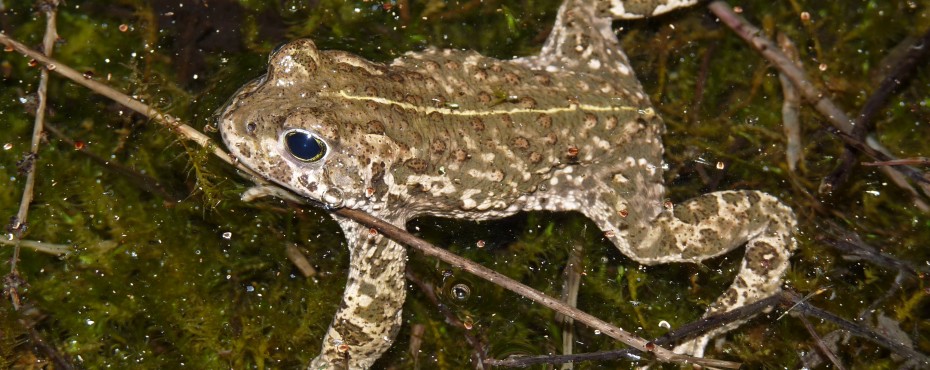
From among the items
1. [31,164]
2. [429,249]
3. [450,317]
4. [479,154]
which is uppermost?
[31,164]

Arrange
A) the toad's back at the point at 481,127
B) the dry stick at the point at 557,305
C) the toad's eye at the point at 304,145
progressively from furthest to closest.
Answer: the toad's back at the point at 481,127 < the dry stick at the point at 557,305 < the toad's eye at the point at 304,145

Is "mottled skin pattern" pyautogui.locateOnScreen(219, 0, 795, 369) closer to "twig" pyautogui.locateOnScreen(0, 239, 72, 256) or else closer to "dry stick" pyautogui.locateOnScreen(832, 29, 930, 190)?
"dry stick" pyautogui.locateOnScreen(832, 29, 930, 190)

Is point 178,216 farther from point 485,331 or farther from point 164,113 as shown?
point 485,331

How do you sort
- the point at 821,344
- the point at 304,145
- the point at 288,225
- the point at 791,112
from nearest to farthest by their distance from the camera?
the point at 304,145 < the point at 821,344 < the point at 288,225 < the point at 791,112

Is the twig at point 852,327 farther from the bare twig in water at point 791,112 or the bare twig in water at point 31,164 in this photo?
the bare twig in water at point 31,164

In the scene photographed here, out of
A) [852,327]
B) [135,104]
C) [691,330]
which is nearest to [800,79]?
[852,327]

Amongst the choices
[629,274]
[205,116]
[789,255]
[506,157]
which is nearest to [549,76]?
[506,157]

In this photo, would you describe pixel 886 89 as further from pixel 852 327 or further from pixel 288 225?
pixel 288 225

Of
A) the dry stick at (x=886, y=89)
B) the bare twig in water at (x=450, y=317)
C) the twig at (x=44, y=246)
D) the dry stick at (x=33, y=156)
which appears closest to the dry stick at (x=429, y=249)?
the dry stick at (x=33, y=156)
